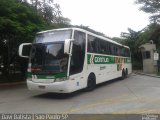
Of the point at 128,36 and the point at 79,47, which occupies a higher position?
the point at 128,36

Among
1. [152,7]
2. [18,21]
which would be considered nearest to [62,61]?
[18,21]

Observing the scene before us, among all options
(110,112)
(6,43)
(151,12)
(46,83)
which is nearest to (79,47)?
(46,83)

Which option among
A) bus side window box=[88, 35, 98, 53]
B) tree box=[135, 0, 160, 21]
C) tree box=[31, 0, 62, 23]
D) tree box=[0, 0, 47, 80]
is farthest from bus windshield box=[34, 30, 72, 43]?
tree box=[135, 0, 160, 21]

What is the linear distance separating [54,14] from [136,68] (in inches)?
773

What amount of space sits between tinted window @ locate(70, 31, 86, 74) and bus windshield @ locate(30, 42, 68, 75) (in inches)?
24.9

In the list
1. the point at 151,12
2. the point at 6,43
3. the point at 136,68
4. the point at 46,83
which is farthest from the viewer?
the point at 136,68

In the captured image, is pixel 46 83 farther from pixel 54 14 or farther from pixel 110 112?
pixel 54 14

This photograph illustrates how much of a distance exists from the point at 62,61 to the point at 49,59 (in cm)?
64

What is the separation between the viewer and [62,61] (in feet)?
38.5

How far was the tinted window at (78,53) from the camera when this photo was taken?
12375mm

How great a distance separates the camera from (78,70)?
42.0 ft

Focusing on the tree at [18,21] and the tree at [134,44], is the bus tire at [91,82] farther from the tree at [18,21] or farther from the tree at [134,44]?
the tree at [134,44]

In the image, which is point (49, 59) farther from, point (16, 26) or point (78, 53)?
point (16, 26)

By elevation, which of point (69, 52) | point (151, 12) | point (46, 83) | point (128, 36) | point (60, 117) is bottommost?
point (60, 117)
